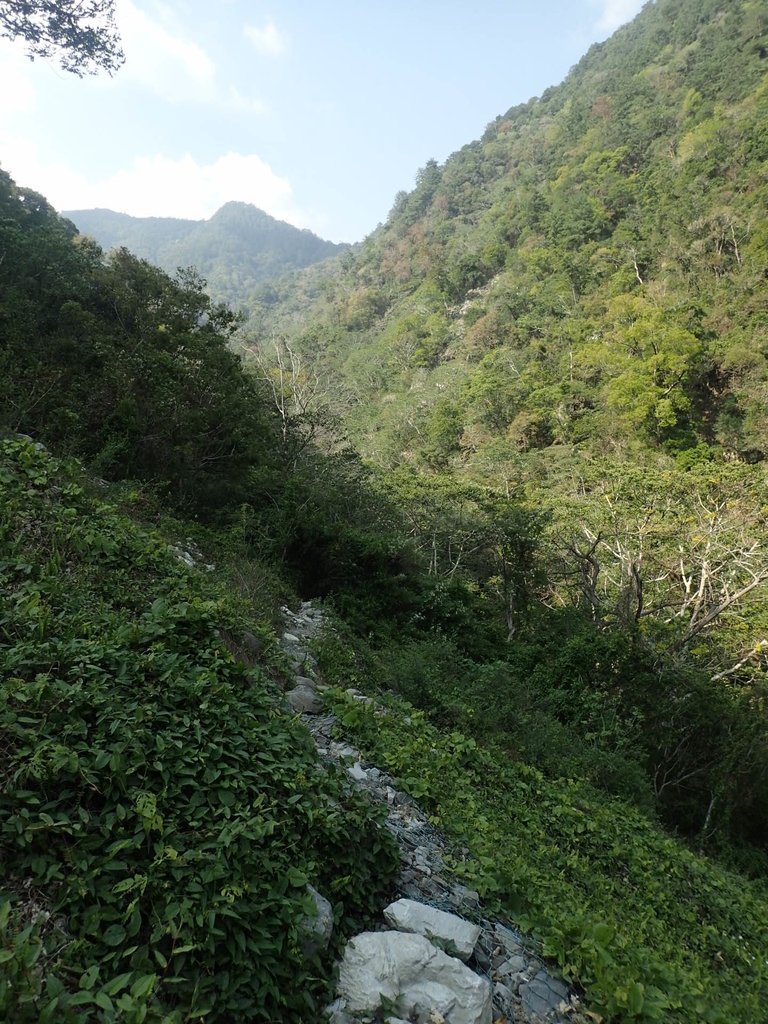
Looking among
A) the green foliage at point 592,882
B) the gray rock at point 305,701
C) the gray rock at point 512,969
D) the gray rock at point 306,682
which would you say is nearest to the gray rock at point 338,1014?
the gray rock at point 512,969

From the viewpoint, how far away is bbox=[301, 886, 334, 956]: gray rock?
2348 mm

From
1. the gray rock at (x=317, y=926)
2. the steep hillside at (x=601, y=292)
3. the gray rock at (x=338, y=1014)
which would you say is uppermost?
the steep hillside at (x=601, y=292)

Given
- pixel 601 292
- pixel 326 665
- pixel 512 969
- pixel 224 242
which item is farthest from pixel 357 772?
A: pixel 224 242

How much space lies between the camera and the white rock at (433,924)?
269 centimetres

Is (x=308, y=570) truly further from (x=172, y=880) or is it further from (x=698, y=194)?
(x=698, y=194)

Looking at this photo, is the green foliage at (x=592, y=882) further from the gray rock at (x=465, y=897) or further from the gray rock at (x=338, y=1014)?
the gray rock at (x=338, y=1014)

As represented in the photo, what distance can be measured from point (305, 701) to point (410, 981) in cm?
273

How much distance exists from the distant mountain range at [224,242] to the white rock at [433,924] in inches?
4723

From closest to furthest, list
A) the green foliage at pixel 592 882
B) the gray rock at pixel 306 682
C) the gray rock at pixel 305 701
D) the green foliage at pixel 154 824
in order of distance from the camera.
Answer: the green foliage at pixel 154 824
the green foliage at pixel 592 882
the gray rock at pixel 305 701
the gray rock at pixel 306 682

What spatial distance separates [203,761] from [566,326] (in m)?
40.3

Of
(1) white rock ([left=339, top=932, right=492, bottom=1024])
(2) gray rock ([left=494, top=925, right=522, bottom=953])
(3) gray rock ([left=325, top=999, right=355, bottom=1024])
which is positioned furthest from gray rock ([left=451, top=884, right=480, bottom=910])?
(3) gray rock ([left=325, top=999, right=355, bottom=1024])

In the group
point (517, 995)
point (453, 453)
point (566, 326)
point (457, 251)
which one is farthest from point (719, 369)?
point (457, 251)

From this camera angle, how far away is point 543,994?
8.84ft

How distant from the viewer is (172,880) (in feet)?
7.38
